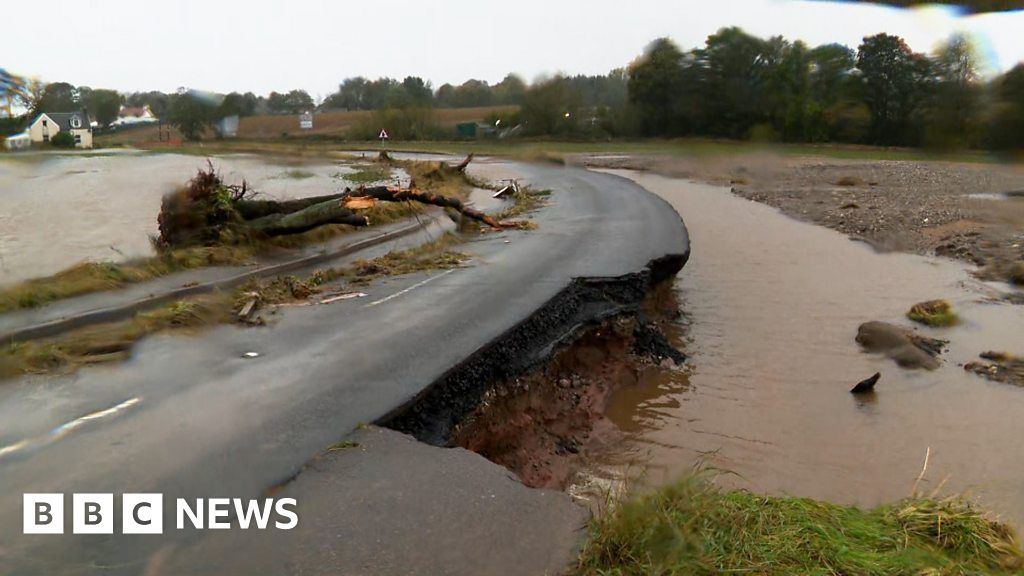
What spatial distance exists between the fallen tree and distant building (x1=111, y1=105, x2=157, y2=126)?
8252mm

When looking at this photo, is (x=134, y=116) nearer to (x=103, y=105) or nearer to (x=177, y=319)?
(x=103, y=105)

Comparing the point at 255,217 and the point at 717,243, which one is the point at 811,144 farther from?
Answer: the point at 717,243

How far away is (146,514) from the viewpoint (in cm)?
420

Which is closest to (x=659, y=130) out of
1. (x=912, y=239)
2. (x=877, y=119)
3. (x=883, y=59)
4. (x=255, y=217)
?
(x=877, y=119)

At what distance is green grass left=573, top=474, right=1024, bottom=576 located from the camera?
3.54 meters

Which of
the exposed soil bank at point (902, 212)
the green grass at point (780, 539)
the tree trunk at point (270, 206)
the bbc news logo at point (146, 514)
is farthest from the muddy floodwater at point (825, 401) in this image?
the tree trunk at point (270, 206)

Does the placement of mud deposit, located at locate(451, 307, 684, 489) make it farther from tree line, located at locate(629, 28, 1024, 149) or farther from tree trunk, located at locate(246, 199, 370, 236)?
tree trunk, located at locate(246, 199, 370, 236)

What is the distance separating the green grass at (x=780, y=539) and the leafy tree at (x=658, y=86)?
1838mm

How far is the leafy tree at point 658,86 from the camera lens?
2910 mm

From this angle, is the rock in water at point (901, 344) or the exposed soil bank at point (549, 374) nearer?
the exposed soil bank at point (549, 374)

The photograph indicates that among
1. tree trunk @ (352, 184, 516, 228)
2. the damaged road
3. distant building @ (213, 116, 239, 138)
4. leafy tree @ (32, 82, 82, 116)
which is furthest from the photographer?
tree trunk @ (352, 184, 516, 228)

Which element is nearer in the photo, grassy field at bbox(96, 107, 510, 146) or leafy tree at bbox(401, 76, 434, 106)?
grassy field at bbox(96, 107, 510, 146)

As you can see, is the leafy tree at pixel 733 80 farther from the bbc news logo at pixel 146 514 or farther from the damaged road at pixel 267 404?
the bbc news logo at pixel 146 514

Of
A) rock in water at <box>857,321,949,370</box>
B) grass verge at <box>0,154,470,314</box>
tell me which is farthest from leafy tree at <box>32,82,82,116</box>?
rock in water at <box>857,321,949,370</box>
